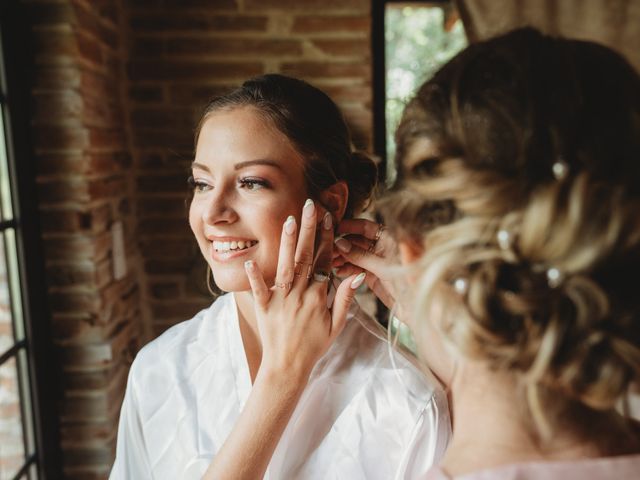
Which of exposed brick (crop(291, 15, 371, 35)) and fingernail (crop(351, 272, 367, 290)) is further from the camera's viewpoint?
exposed brick (crop(291, 15, 371, 35))

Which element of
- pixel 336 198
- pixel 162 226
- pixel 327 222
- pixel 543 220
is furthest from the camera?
pixel 162 226

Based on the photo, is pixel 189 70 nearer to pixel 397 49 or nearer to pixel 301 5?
pixel 301 5

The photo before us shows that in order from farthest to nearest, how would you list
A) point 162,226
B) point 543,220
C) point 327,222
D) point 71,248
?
point 162,226, point 71,248, point 327,222, point 543,220

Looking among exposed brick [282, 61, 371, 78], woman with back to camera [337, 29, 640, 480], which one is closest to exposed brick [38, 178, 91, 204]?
exposed brick [282, 61, 371, 78]

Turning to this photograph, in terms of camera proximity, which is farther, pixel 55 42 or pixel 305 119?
pixel 55 42

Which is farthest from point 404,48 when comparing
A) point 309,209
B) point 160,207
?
point 309,209

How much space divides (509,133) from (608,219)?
0.39ft

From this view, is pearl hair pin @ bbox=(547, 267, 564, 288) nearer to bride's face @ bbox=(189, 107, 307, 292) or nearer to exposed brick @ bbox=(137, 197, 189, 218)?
bride's face @ bbox=(189, 107, 307, 292)

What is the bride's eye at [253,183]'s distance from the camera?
1011 mm

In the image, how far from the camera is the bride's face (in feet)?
3.30

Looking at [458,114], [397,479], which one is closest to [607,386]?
[458,114]

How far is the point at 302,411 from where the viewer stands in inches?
39.6

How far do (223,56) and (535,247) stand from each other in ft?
5.13

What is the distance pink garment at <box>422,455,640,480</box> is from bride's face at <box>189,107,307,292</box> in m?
0.58
